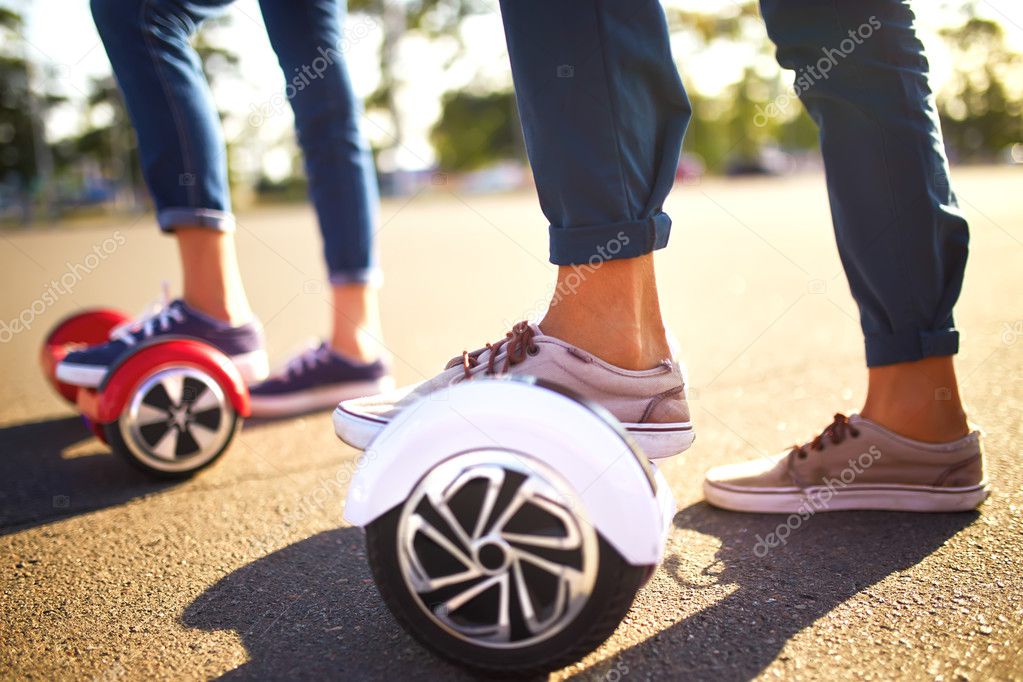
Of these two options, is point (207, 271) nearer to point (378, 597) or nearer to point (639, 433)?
point (378, 597)

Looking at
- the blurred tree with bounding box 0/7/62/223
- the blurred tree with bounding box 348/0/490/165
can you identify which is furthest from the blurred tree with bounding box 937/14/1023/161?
the blurred tree with bounding box 0/7/62/223

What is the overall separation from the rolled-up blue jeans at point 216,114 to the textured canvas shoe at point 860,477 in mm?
1570

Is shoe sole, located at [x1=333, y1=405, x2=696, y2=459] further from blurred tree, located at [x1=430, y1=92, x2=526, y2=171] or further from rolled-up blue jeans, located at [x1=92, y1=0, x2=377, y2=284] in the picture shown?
blurred tree, located at [x1=430, y1=92, x2=526, y2=171]

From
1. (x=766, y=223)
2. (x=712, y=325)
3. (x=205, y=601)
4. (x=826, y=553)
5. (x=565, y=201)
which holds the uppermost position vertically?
(x=565, y=201)

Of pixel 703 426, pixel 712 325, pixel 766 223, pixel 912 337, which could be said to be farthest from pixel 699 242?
pixel 912 337

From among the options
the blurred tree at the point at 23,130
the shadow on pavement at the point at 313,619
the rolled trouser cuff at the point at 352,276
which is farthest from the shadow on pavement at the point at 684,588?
the blurred tree at the point at 23,130

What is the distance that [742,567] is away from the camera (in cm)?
155

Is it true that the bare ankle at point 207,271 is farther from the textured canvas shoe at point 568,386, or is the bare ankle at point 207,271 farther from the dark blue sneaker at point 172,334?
the textured canvas shoe at point 568,386

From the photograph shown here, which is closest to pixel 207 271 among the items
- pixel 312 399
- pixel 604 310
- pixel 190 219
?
pixel 190 219

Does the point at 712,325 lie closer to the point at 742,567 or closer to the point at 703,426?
the point at 703,426

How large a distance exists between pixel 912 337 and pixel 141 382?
1840 mm

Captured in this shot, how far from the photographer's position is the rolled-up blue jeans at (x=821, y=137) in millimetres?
1410

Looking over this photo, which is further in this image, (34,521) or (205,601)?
(34,521)

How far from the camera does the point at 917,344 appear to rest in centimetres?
172
